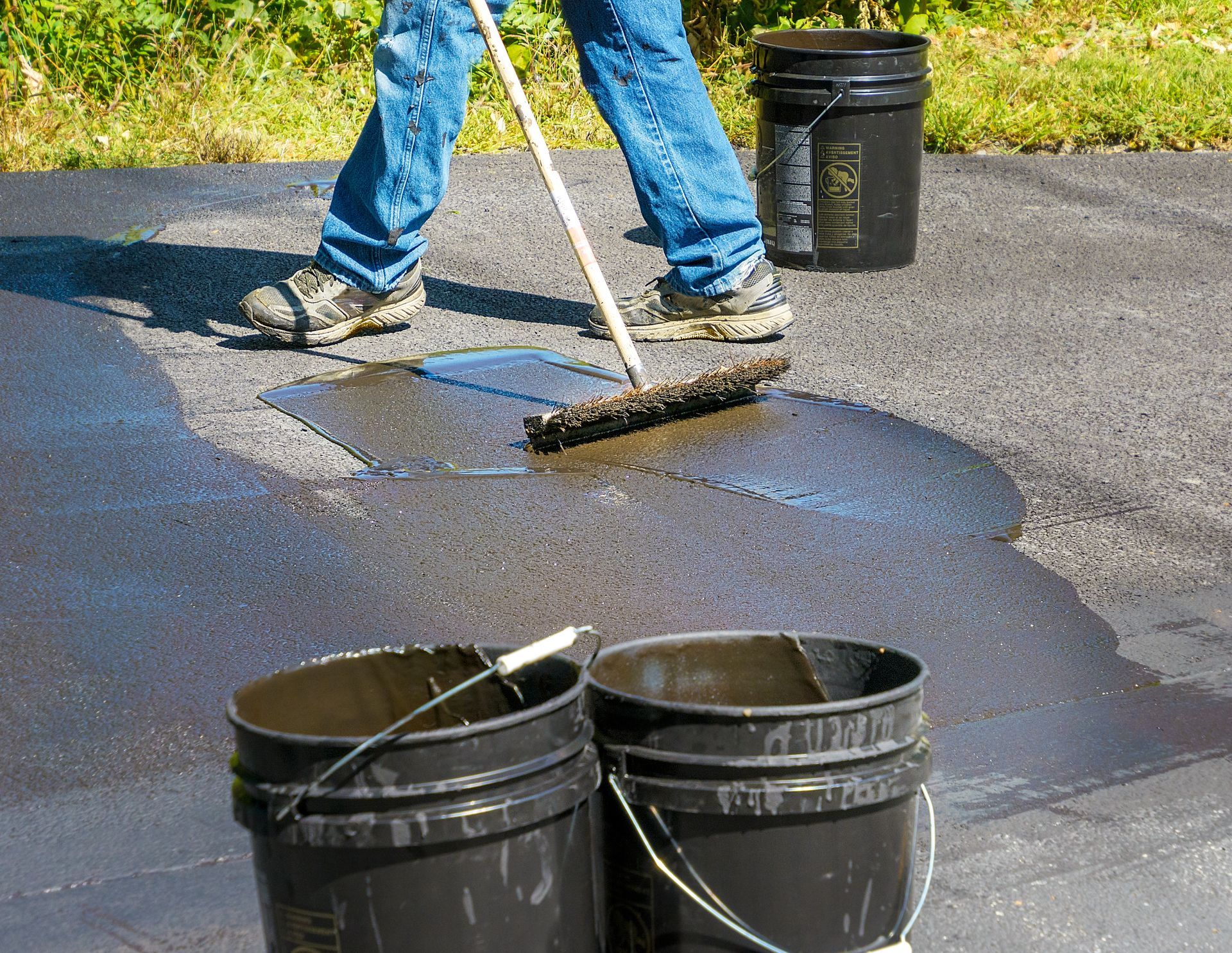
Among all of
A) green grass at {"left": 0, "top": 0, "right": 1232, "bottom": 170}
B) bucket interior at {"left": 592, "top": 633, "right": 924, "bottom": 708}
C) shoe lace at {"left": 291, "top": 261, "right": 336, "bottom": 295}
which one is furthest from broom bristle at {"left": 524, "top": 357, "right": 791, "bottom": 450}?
green grass at {"left": 0, "top": 0, "right": 1232, "bottom": 170}

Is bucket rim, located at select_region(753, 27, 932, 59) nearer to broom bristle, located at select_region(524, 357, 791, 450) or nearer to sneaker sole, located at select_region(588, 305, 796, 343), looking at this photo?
sneaker sole, located at select_region(588, 305, 796, 343)

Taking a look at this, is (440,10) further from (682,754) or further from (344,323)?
(682,754)

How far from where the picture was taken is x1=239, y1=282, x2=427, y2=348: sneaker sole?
455 cm

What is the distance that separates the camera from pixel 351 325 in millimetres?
4668

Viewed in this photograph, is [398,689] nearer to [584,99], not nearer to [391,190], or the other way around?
[391,190]

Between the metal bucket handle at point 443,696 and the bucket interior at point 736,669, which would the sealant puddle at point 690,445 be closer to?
the bucket interior at point 736,669

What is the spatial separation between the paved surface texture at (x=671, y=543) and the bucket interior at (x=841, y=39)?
987 millimetres

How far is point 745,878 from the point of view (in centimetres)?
158

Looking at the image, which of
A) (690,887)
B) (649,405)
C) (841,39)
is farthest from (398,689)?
(841,39)

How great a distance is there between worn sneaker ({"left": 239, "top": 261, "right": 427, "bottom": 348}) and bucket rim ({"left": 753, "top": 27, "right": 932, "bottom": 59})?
1.80 metres

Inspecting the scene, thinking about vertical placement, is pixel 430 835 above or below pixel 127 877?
above

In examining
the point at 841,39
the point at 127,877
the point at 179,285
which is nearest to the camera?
the point at 127,877

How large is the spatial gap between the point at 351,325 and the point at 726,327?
1269mm

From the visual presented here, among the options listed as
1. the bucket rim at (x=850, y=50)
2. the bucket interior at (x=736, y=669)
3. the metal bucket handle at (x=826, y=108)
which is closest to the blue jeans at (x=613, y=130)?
the metal bucket handle at (x=826, y=108)
